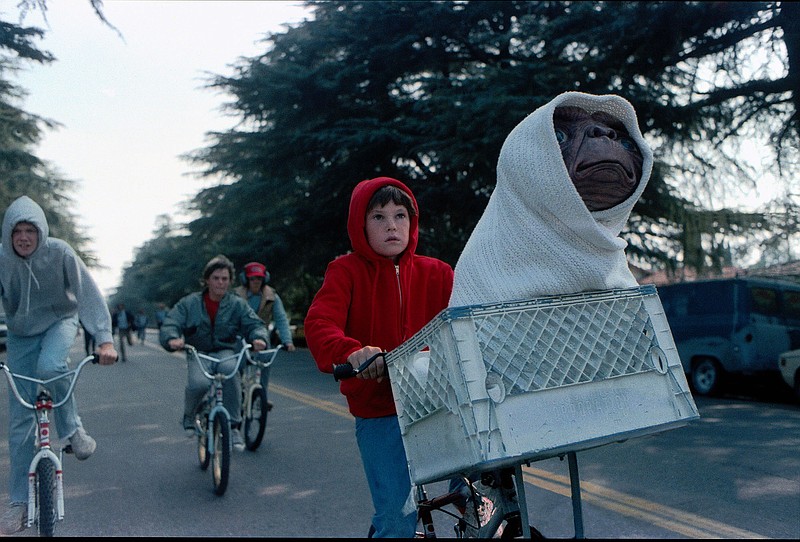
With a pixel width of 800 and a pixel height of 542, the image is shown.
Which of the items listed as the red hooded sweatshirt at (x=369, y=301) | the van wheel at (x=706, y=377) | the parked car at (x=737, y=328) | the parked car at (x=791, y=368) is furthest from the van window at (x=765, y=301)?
the red hooded sweatshirt at (x=369, y=301)

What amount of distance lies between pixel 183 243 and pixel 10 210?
2764 cm

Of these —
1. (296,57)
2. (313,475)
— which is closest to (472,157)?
(296,57)

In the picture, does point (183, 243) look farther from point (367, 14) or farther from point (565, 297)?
point (565, 297)

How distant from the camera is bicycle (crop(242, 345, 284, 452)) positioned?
7784mm

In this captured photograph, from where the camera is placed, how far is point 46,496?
175 inches

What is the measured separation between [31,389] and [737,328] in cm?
945

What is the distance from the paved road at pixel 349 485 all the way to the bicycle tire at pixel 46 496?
51 cm

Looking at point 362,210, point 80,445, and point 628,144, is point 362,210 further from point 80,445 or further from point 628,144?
point 80,445

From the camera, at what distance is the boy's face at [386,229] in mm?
2850

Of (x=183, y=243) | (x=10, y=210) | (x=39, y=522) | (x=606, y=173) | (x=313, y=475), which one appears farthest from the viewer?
(x=183, y=243)

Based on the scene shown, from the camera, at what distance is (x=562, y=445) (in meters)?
1.83

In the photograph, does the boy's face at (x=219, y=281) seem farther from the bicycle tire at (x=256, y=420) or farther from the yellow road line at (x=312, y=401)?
the yellow road line at (x=312, y=401)

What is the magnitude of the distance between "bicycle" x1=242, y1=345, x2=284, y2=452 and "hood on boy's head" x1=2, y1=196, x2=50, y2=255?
2.91 meters

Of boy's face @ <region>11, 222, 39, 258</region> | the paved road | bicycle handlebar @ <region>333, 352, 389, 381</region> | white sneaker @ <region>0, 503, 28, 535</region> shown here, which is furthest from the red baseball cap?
bicycle handlebar @ <region>333, 352, 389, 381</region>
